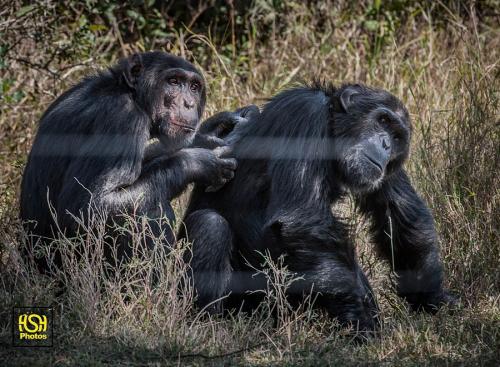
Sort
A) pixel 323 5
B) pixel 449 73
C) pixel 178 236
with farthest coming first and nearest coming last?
pixel 323 5, pixel 449 73, pixel 178 236

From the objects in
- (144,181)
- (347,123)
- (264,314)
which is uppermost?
(347,123)

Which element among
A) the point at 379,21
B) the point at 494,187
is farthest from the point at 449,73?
the point at 494,187

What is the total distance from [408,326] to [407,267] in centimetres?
62

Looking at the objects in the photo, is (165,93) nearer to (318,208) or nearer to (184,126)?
(184,126)

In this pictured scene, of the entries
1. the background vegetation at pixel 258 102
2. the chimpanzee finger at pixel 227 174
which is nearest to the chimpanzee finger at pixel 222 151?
the chimpanzee finger at pixel 227 174

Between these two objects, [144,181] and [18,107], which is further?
[18,107]

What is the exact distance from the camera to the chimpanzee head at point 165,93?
6.15 m

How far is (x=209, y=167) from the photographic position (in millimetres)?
5918

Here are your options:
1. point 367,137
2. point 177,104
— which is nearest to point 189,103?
point 177,104

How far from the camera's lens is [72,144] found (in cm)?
584

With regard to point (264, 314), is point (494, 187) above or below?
above

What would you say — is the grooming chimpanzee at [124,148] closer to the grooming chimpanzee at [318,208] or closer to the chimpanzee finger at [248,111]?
the chimpanzee finger at [248,111]

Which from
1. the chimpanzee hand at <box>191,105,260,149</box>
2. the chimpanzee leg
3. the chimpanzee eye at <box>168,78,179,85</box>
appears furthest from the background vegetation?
the chimpanzee eye at <box>168,78,179,85</box>

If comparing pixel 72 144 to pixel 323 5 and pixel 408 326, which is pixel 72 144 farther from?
pixel 323 5
